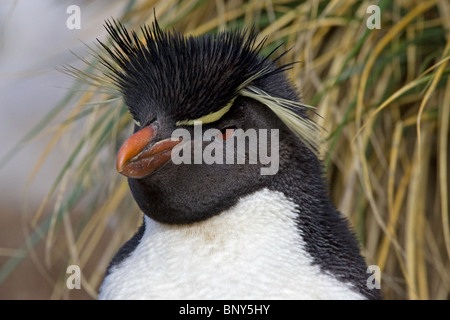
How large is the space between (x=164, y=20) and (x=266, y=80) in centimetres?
103

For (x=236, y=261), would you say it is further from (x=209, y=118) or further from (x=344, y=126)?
(x=344, y=126)

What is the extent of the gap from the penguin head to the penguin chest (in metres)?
0.03

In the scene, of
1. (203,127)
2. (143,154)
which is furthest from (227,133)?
(143,154)

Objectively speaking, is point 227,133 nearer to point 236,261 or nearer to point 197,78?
point 197,78

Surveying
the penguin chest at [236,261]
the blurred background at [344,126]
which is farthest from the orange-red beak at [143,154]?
the blurred background at [344,126]

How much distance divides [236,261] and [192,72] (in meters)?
0.32

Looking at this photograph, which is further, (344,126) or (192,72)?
(344,126)

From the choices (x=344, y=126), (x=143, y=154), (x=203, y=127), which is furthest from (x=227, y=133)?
(x=344, y=126)

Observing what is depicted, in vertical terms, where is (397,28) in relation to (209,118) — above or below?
above

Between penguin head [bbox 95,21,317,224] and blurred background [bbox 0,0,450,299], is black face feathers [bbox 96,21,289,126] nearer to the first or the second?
penguin head [bbox 95,21,317,224]

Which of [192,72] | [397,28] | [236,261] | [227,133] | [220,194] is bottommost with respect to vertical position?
[236,261]

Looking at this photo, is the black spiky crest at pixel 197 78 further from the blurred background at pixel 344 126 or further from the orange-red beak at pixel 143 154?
the blurred background at pixel 344 126

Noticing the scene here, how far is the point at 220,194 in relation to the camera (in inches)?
44.3

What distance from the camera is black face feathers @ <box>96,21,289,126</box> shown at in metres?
1.12
